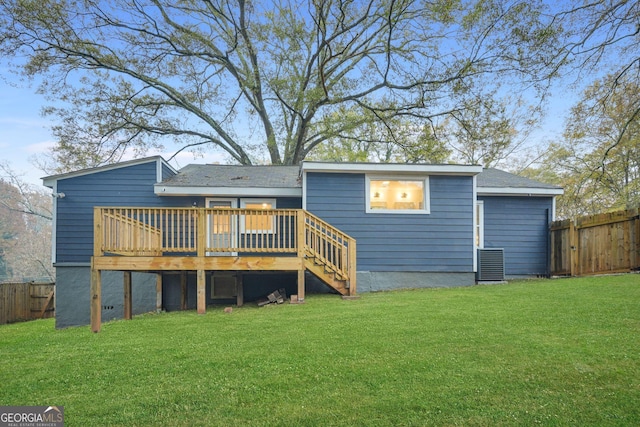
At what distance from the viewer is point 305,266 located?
798 centimetres

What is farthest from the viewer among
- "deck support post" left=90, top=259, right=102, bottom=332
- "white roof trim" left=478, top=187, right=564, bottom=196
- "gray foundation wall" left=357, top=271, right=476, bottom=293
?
"white roof trim" left=478, top=187, right=564, bottom=196

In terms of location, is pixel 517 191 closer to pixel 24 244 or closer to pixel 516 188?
pixel 516 188

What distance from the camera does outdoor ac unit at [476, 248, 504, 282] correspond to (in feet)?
34.3

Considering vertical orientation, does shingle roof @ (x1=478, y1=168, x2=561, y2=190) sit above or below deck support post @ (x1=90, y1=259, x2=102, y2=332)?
above

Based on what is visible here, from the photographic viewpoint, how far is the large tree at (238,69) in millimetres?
15602

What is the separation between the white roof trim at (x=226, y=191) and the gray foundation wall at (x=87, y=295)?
7.97ft

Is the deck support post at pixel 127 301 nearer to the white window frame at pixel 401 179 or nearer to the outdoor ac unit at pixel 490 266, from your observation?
the white window frame at pixel 401 179

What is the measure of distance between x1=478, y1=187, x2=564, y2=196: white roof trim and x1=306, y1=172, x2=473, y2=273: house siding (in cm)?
119

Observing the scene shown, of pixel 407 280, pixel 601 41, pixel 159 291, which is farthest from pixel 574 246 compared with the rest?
pixel 159 291

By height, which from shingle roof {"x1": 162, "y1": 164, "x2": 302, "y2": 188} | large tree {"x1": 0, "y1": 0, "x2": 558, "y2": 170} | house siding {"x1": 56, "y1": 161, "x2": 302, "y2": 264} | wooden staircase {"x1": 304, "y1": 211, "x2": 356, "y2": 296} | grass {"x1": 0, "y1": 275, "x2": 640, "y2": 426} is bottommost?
grass {"x1": 0, "y1": 275, "x2": 640, "y2": 426}

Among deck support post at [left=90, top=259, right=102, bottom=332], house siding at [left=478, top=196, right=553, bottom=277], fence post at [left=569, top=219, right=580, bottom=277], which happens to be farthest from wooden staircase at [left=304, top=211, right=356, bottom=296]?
fence post at [left=569, top=219, right=580, bottom=277]

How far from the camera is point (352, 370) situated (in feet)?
11.9

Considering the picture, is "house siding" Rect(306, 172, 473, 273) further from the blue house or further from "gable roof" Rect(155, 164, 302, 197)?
"gable roof" Rect(155, 164, 302, 197)

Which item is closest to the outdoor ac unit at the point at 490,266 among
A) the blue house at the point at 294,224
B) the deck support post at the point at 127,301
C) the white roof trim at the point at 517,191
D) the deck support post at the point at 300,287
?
the blue house at the point at 294,224
